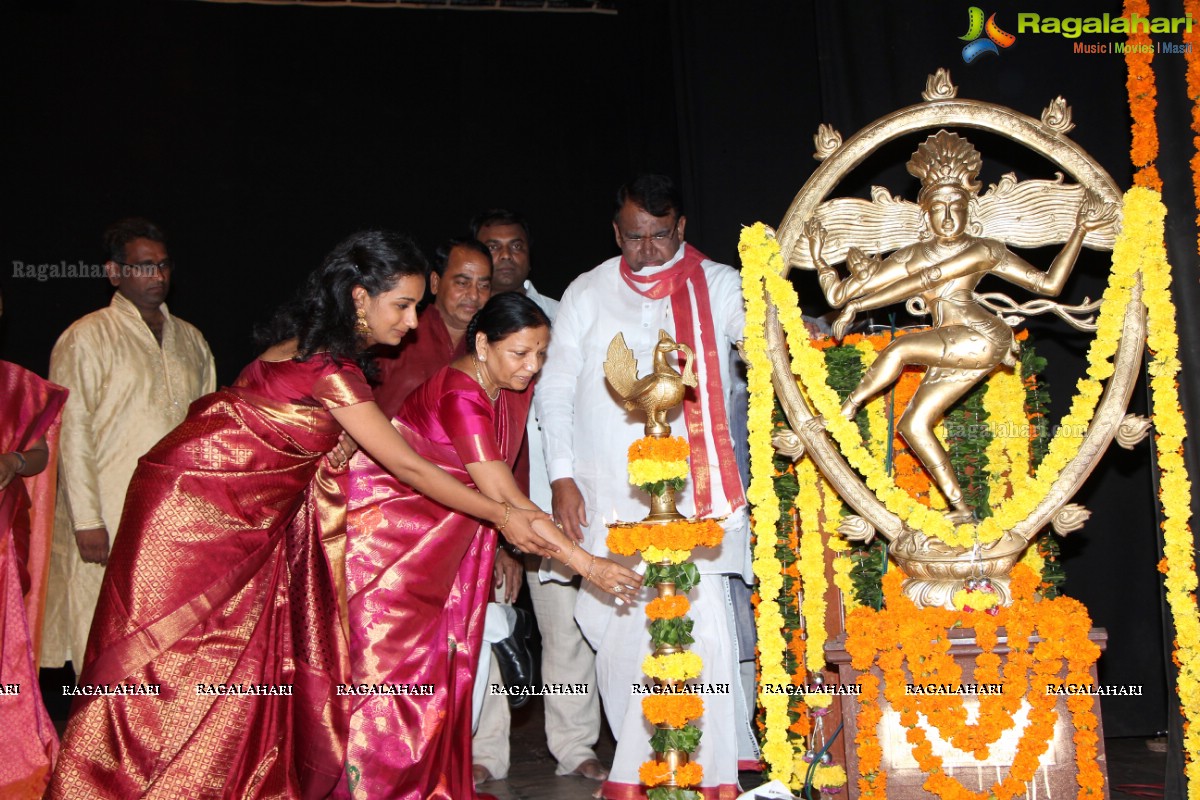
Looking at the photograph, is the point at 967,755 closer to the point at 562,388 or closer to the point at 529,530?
the point at 529,530

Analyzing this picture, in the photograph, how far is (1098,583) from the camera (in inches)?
189

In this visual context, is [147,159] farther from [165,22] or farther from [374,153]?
[374,153]

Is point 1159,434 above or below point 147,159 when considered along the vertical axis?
below

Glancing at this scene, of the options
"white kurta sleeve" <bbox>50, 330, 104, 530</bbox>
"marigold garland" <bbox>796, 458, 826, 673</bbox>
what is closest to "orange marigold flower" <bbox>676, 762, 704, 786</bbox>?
"marigold garland" <bbox>796, 458, 826, 673</bbox>

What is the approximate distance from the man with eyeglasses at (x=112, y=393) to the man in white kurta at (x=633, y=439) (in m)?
1.79

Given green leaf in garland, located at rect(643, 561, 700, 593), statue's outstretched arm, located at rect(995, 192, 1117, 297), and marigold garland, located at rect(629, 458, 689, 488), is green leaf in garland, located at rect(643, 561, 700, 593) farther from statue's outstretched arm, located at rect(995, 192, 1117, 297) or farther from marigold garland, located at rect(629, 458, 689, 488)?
statue's outstretched arm, located at rect(995, 192, 1117, 297)

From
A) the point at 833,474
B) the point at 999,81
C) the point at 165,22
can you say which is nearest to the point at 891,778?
the point at 833,474

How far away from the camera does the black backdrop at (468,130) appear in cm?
470

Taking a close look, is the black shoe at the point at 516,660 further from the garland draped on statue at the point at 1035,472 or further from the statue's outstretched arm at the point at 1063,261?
the statue's outstretched arm at the point at 1063,261

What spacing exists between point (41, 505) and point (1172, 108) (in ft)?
13.4

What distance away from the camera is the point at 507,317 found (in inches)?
145

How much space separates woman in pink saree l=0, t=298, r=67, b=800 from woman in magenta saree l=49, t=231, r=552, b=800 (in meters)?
0.80

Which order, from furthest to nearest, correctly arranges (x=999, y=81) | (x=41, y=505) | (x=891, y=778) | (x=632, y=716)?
(x=999, y=81) < (x=41, y=505) < (x=632, y=716) < (x=891, y=778)

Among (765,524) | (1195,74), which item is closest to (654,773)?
(765,524)
